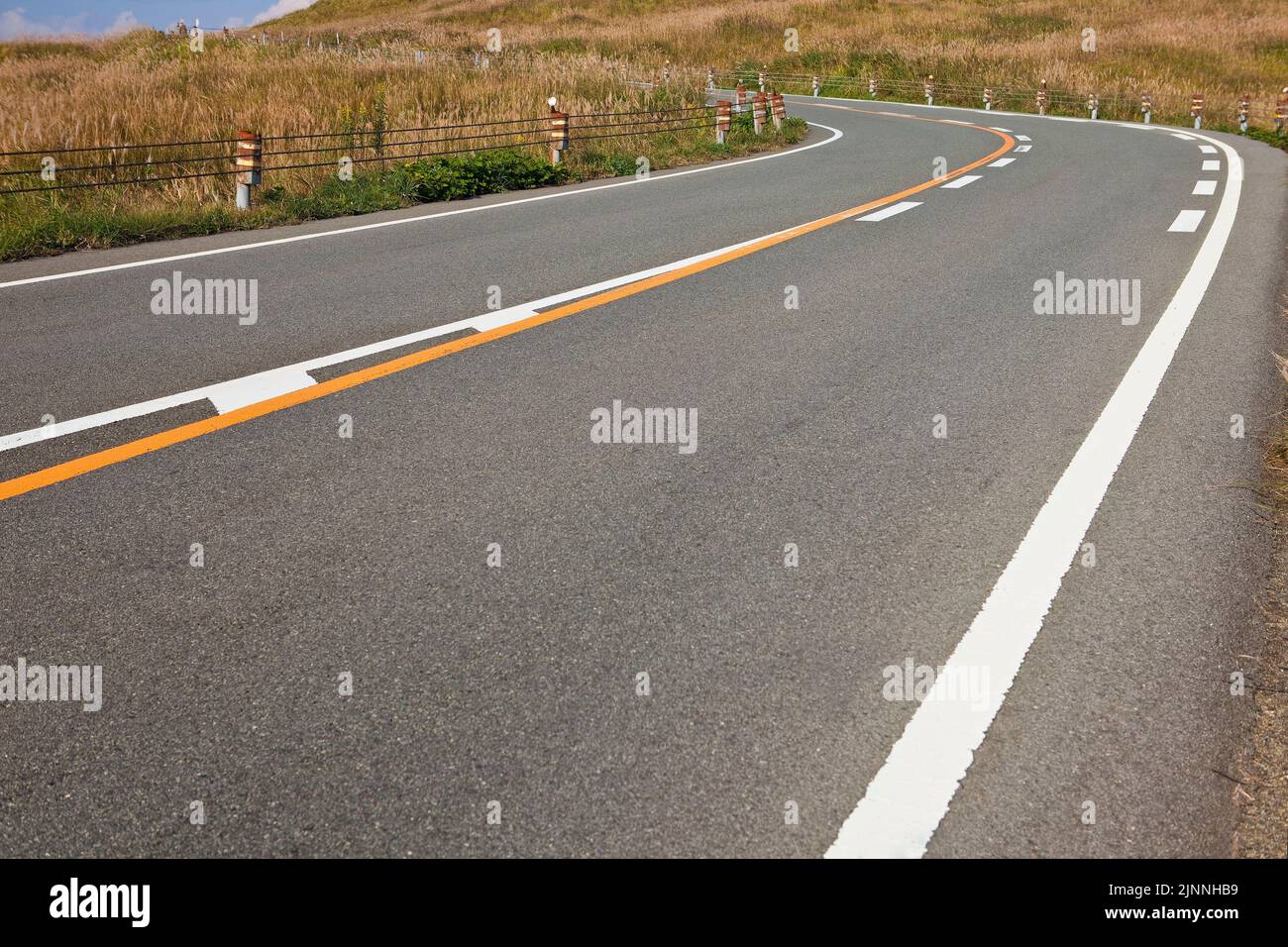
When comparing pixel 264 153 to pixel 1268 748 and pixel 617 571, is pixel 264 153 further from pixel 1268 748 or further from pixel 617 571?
pixel 1268 748

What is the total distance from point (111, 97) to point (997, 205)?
12.2m

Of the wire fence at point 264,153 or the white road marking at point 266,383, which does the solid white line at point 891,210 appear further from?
the wire fence at point 264,153

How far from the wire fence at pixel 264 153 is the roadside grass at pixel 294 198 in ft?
0.72

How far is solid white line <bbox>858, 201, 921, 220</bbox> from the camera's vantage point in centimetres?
1132

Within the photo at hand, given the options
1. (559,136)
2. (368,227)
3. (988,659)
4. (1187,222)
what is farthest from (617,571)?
(559,136)

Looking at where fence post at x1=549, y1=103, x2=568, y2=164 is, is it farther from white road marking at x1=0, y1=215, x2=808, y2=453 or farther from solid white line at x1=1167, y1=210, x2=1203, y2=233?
white road marking at x1=0, y1=215, x2=808, y2=453

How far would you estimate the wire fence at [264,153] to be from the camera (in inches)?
461

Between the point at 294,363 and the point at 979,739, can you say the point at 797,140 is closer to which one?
the point at 294,363

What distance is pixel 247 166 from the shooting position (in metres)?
11.9

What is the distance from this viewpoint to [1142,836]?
241cm

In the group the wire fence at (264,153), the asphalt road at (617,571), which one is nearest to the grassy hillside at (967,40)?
the wire fence at (264,153)

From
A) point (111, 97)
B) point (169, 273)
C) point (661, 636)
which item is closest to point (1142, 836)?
point (661, 636)

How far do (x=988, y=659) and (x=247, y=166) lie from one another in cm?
1117

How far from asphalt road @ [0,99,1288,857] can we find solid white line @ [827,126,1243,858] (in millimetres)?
21
